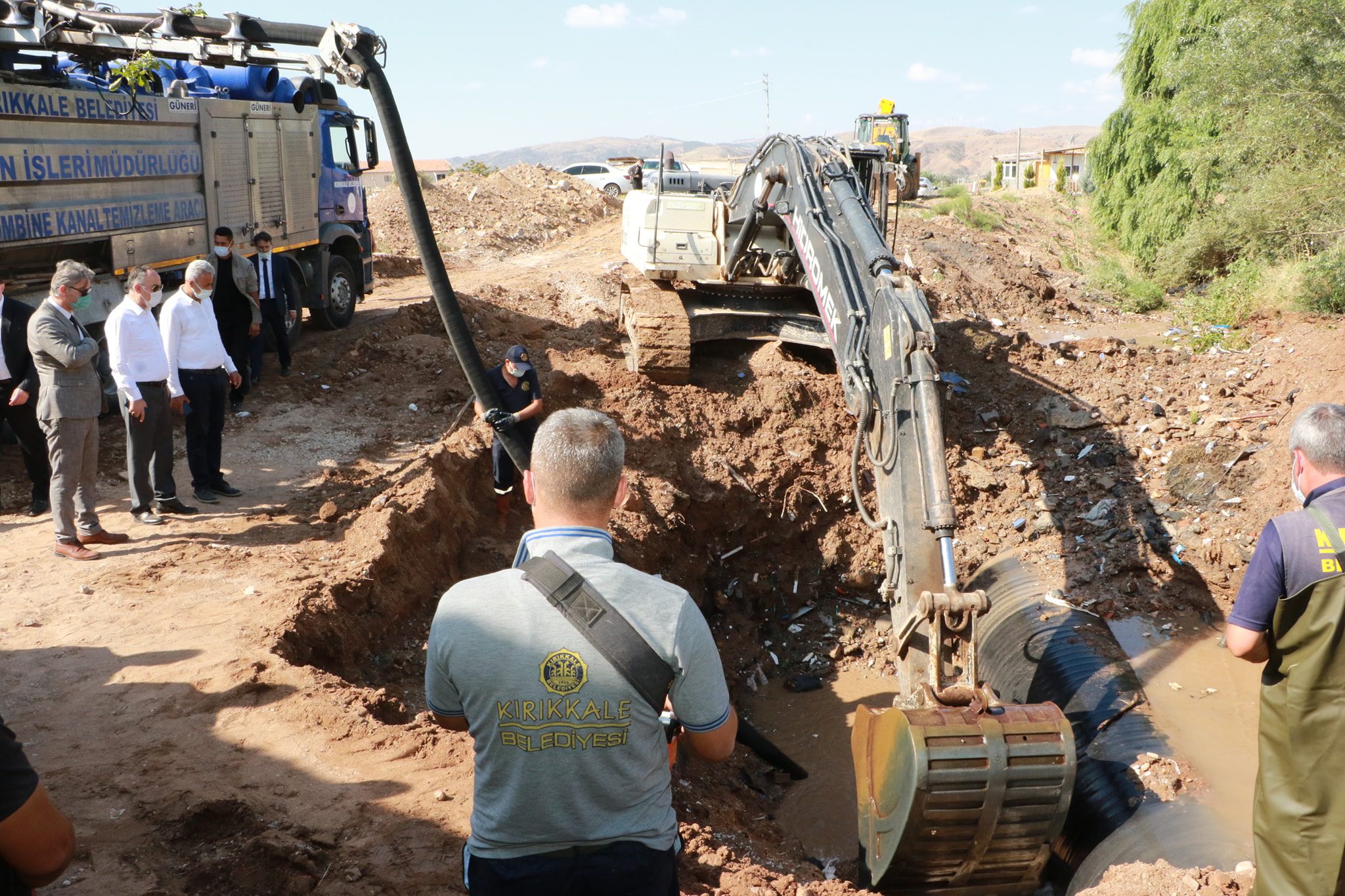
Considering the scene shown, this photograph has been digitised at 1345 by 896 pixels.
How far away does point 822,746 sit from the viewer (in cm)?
753

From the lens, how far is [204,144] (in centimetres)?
1032

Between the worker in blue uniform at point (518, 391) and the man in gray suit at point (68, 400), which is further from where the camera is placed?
the worker in blue uniform at point (518, 391)

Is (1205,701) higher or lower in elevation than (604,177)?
lower

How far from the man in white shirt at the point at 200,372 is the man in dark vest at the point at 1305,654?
6772mm

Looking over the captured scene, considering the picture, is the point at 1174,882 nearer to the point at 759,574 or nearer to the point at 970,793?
→ the point at 970,793

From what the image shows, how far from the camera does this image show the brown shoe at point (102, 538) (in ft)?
21.6

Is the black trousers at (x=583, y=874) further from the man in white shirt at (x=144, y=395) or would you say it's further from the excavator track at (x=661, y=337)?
the excavator track at (x=661, y=337)

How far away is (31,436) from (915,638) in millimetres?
6463

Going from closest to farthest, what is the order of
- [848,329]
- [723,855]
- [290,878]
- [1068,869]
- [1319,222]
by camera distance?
[290,878] < [723,855] < [1068,869] < [848,329] < [1319,222]

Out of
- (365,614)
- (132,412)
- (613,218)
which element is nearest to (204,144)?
(132,412)

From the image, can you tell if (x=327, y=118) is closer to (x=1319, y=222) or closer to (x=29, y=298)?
(x=29, y=298)

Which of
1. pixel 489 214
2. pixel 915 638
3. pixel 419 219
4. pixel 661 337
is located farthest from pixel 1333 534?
pixel 489 214

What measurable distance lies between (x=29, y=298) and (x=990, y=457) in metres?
8.59

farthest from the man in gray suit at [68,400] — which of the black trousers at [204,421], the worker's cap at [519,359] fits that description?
the worker's cap at [519,359]
